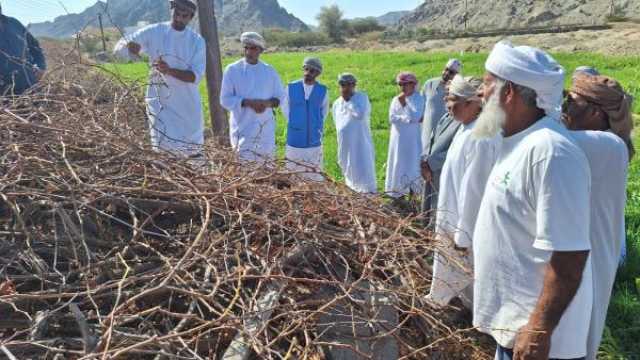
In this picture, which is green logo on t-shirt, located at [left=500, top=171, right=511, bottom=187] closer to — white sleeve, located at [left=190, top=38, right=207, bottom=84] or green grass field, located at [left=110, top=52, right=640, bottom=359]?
green grass field, located at [left=110, top=52, right=640, bottom=359]

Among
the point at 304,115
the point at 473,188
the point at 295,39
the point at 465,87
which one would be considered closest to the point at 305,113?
the point at 304,115

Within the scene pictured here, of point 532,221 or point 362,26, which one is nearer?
point 532,221

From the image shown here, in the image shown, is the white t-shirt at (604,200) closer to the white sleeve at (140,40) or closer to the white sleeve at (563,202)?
the white sleeve at (563,202)

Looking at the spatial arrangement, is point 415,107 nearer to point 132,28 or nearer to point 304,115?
point 304,115

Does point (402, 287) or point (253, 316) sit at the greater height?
point (253, 316)

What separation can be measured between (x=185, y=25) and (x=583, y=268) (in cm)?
416

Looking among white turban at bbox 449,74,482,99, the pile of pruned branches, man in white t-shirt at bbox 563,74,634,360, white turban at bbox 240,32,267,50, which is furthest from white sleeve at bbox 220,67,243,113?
man in white t-shirt at bbox 563,74,634,360

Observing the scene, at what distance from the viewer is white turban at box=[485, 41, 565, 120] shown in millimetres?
1853

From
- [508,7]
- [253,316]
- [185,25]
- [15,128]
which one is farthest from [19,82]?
[508,7]

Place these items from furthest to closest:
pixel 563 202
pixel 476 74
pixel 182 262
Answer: pixel 476 74
pixel 182 262
pixel 563 202

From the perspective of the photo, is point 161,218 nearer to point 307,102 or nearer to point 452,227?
point 452,227

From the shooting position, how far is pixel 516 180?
1.87 meters

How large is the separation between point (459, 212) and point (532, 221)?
0.99 m

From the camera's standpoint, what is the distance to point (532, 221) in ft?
6.11
